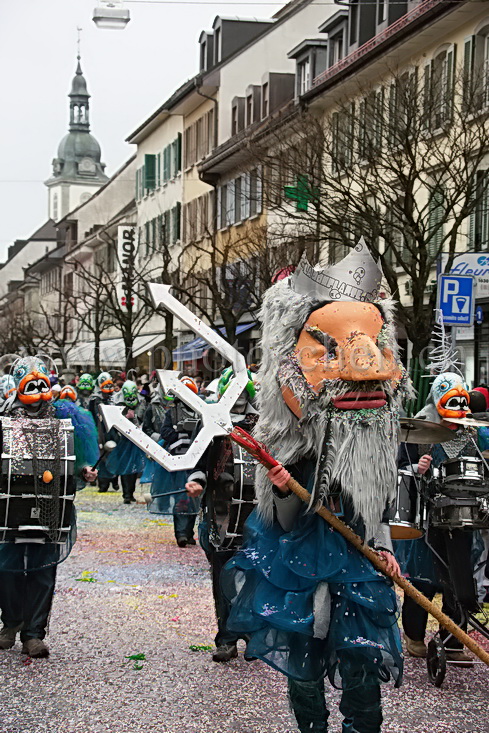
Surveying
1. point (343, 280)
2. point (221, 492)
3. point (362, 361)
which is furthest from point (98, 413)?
point (362, 361)

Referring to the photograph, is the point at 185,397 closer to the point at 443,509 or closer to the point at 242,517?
the point at 242,517

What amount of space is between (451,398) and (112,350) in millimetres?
47201

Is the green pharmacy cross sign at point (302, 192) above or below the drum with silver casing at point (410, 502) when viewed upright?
above

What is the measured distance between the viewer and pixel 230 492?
7.00 m

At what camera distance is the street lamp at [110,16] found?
56.4 feet

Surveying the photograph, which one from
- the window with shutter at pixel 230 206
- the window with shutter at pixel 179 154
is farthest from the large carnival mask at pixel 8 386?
the window with shutter at pixel 179 154

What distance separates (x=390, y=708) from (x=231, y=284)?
856 inches

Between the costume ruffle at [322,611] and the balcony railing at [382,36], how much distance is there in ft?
61.7

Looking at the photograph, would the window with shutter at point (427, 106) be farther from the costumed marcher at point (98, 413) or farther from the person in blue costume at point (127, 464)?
the costumed marcher at point (98, 413)

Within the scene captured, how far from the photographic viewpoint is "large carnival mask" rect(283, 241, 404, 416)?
15.6 ft

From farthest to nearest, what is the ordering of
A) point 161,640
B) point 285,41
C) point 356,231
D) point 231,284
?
point 285,41 → point 231,284 → point 356,231 → point 161,640

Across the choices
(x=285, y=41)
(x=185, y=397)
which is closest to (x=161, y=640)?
(x=185, y=397)

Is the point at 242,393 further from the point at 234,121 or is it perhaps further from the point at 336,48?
the point at 234,121

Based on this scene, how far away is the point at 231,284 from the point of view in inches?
1082
